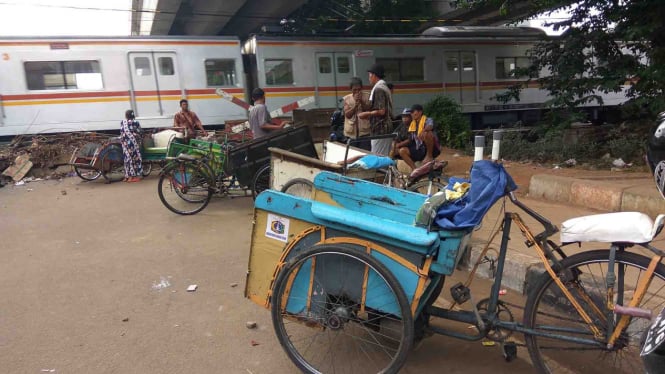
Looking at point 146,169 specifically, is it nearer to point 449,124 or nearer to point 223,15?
point 449,124

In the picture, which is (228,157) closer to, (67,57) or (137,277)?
(137,277)

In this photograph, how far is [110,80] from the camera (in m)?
12.3

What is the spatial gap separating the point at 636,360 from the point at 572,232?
0.75 metres

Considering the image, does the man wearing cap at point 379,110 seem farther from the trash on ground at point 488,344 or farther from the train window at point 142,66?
the train window at point 142,66

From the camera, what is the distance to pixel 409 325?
2.36 metres

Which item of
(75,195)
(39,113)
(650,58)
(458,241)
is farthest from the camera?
(39,113)

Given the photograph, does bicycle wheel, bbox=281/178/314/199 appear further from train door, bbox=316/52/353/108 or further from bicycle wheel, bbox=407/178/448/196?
train door, bbox=316/52/353/108

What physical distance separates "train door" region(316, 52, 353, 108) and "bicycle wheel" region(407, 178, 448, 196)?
891 centimetres

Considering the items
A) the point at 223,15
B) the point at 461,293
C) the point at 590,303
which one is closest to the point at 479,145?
the point at 461,293

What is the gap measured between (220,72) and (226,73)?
0.18 m

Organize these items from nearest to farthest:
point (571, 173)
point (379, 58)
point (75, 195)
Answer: point (571, 173) < point (75, 195) < point (379, 58)

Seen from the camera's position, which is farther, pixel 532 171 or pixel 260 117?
pixel 532 171

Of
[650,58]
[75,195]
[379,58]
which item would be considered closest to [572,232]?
[650,58]

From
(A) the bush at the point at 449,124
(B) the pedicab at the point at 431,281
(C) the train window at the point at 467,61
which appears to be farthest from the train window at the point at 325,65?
(B) the pedicab at the point at 431,281
